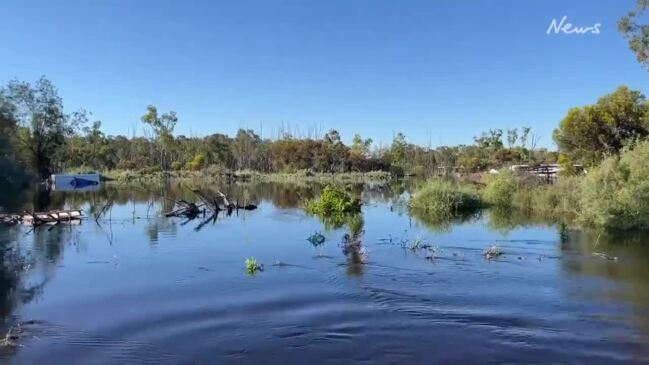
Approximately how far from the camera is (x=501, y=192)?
107ft

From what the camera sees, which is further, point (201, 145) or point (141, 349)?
point (201, 145)

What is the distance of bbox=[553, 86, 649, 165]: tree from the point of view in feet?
139

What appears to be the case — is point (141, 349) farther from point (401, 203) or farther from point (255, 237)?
point (401, 203)

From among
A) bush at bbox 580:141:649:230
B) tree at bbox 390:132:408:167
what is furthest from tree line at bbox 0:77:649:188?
bush at bbox 580:141:649:230

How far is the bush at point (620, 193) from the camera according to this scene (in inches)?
852

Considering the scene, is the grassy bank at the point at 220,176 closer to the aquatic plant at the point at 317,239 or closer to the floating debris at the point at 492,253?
the aquatic plant at the point at 317,239

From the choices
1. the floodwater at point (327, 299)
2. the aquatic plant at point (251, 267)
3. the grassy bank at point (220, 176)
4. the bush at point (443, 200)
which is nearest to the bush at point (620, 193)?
the floodwater at point (327, 299)

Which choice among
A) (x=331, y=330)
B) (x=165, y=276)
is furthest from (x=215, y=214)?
(x=331, y=330)

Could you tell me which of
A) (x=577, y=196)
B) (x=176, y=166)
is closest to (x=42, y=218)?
(x=577, y=196)

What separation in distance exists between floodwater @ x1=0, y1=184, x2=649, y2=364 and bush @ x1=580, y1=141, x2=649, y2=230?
1.92 meters

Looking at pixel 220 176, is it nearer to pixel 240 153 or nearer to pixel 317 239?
pixel 240 153

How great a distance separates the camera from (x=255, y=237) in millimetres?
21016

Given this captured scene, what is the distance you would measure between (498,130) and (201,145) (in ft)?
155

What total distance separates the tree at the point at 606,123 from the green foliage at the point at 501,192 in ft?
38.4
